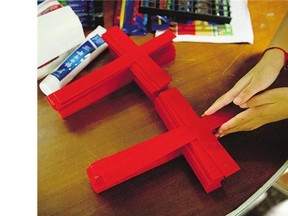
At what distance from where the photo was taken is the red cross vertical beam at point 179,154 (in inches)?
23.0

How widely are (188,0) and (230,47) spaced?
16 cm

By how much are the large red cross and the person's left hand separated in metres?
0.03

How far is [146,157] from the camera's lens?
0.60 metres

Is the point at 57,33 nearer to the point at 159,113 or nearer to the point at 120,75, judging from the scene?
the point at 120,75

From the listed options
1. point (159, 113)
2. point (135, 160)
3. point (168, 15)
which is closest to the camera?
point (135, 160)

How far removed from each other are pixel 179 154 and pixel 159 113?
0.10 metres

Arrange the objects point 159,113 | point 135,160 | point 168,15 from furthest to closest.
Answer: point 168,15, point 159,113, point 135,160

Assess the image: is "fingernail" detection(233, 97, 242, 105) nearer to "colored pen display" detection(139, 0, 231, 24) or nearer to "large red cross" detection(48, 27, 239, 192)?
"large red cross" detection(48, 27, 239, 192)

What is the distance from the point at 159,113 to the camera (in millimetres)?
707

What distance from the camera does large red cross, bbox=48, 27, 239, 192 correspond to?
589 millimetres

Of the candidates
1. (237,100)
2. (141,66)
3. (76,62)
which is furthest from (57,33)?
(237,100)

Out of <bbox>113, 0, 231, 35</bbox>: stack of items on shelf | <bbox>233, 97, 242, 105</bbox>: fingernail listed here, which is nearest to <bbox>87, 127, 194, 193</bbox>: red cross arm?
<bbox>233, 97, 242, 105</bbox>: fingernail

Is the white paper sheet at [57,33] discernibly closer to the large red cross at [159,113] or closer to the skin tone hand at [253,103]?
the large red cross at [159,113]
